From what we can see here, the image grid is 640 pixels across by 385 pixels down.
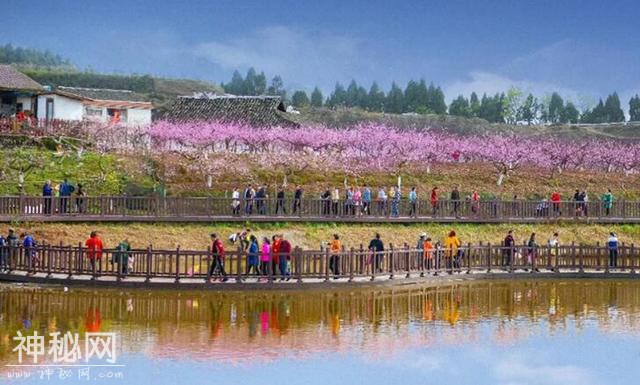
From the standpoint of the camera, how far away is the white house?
72.6m

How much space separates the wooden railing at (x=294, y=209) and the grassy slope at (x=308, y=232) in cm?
43

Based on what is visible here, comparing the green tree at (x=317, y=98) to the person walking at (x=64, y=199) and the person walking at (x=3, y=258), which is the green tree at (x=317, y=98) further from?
the person walking at (x=3, y=258)

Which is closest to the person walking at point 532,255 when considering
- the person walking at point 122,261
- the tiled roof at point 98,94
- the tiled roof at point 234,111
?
the person walking at point 122,261

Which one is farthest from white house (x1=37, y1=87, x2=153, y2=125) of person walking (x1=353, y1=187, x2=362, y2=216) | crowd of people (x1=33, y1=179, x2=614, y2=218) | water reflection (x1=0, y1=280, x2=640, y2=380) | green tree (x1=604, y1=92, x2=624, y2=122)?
green tree (x1=604, y1=92, x2=624, y2=122)

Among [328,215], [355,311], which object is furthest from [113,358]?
[328,215]

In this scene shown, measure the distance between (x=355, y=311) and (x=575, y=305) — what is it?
7.63 m

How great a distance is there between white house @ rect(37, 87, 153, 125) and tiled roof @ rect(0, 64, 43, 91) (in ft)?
3.63

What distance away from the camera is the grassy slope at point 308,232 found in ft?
149

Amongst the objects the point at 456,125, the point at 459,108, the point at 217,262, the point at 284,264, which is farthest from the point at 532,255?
the point at 459,108

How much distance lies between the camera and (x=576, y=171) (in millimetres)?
79438

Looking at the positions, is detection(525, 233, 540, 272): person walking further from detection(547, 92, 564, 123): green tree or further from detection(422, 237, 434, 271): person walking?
detection(547, 92, 564, 123): green tree

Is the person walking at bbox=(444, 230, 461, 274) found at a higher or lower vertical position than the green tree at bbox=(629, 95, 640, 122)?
lower

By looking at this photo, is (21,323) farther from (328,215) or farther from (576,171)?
(576,171)

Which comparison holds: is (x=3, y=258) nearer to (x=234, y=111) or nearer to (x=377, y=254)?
(x=377, y=254)
